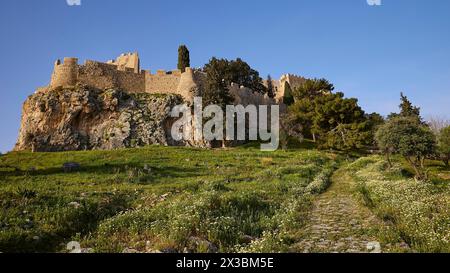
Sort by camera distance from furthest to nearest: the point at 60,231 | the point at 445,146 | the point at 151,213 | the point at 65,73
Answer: the point at 65,73 < the point at 445,146 < the point at 151,213 < the point at 60,231

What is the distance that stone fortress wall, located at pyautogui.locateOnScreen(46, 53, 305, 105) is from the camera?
55.2 meters

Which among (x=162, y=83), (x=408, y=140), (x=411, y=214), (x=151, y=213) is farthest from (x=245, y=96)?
(x=411, y=214)

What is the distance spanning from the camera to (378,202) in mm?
13820

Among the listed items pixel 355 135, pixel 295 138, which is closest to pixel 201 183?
pixel 355 135

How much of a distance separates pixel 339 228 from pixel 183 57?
2207 inches

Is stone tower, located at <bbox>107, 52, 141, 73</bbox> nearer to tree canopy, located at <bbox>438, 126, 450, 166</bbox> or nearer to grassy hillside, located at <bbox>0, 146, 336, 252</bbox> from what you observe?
grassy hillside, located at <bbox>0, 146, 336, 252</bbox>

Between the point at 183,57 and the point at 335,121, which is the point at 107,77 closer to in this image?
the point at 183,57

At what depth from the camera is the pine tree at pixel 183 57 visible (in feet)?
207

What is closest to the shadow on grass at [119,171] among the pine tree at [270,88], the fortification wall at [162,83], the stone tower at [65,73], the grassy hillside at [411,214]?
the grassy hillside at [411,214]

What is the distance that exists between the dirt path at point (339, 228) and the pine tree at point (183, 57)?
167ft

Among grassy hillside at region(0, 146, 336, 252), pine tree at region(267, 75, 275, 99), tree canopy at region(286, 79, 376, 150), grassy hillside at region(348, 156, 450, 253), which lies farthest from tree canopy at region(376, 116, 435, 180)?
pine tree at region(267, 75, 275, 99)

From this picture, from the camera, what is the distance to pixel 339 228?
10.2 meters

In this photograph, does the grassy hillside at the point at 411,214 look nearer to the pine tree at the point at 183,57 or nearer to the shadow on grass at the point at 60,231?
the shadow on grass at the point at 60,231

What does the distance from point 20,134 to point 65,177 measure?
34137mm
